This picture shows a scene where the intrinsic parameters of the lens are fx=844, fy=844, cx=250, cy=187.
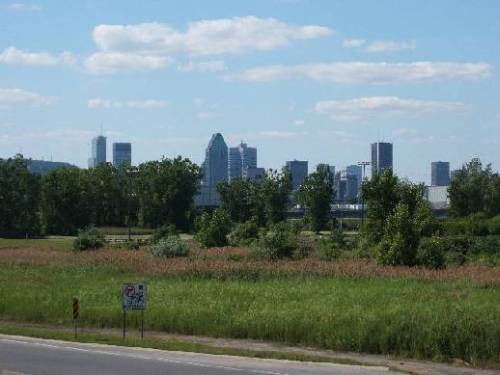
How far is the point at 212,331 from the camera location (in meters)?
30.5

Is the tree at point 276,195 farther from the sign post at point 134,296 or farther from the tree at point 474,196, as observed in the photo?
the sign post at point 134,296

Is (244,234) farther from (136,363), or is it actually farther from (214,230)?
(136,363)

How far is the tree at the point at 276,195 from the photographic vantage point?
124562mm

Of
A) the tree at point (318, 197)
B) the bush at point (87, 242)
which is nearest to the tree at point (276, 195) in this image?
the tree at point (318, 197)

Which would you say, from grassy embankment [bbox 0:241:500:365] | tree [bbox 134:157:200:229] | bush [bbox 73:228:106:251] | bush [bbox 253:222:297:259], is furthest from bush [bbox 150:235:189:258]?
tree [bbox 134:157:200:229]

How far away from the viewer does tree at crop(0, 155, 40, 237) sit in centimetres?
11862

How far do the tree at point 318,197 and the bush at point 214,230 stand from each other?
43.2 m

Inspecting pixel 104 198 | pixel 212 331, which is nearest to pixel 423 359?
pixel 212 331

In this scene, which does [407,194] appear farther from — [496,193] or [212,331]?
[496,193]

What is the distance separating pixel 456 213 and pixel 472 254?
5945 centimetres

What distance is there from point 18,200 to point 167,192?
24.5m

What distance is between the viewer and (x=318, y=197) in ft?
380

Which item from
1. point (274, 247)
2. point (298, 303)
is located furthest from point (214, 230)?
point (298, 303)

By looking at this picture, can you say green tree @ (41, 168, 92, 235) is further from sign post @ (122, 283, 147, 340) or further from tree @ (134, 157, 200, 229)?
sign post @ (122, 283, 147, 340)
